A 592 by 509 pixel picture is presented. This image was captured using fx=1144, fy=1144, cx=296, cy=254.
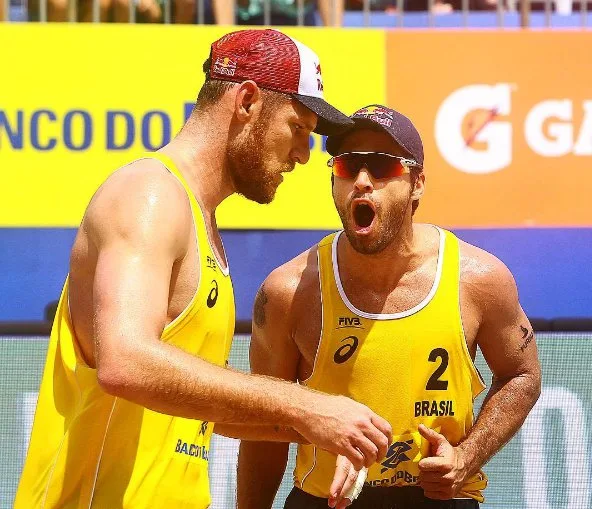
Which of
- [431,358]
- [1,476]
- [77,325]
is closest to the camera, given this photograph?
[77,325]

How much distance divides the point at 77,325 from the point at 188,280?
0.96 feet

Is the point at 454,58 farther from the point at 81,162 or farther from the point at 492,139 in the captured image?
the point at 81,162

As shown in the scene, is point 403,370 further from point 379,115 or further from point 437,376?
point 379,115

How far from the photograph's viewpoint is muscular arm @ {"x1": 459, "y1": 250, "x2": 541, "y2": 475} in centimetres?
361

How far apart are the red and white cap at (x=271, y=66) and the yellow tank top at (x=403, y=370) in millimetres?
839

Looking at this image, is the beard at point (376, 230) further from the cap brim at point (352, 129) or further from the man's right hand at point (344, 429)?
the man's right hand at point (344, 429)

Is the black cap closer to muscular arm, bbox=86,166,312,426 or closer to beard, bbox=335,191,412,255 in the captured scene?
beard, bbox=335,191,412,255

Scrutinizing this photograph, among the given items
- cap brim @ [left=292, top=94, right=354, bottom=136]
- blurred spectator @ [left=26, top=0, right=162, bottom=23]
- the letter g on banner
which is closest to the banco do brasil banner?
the letter g on banner

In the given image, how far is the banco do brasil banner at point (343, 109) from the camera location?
6.14 meters

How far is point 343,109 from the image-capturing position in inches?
244

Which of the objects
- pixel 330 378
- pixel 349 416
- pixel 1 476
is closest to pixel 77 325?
pixel 349 416

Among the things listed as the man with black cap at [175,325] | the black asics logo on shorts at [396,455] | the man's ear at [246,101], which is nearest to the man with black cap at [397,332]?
the black asics logo on shorts at [396,455]

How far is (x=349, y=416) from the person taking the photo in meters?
2.46

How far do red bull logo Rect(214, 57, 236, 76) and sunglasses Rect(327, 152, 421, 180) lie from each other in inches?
33.1
